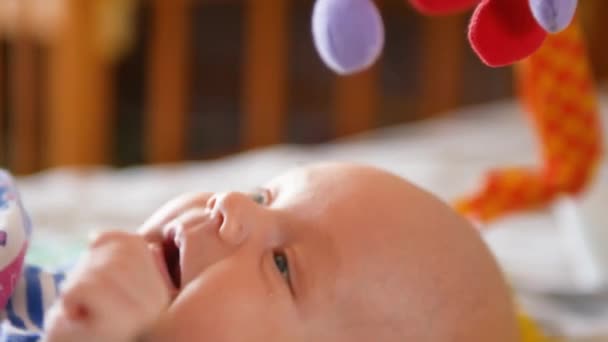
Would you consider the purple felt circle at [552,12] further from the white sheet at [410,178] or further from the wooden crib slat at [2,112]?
the wooden crib slat at [2,112]

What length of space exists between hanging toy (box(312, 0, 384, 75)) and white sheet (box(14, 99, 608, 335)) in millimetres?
419

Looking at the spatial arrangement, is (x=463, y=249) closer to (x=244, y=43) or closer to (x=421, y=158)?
(x=421, y=158)

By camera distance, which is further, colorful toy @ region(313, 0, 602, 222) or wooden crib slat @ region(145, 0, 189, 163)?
wooden crib slat @ region(145, 0, 189, 163)

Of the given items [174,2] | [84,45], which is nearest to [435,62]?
Answer: [174,2]

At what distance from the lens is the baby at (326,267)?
496mm

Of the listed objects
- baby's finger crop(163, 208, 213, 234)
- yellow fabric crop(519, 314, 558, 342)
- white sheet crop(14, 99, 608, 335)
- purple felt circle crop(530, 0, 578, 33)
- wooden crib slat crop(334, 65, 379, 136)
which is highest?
purple felt circle crop(530, 0, 578, 33)

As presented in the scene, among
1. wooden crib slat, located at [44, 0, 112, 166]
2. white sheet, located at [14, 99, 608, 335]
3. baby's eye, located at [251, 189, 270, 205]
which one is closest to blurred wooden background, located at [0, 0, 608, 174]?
wooden crib slat, located at [44, 0, 112, 166]

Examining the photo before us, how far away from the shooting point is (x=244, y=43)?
2.18 meters

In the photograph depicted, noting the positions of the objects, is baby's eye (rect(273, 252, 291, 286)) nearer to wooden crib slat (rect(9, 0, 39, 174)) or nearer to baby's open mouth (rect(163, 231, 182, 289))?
baby's open mouth (rect(163, 231, 182, 289))

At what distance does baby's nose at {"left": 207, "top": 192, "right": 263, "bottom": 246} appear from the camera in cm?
52

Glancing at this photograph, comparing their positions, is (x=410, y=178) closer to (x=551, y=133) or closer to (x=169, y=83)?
(x=551, y=133)

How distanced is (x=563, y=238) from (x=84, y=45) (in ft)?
3.13

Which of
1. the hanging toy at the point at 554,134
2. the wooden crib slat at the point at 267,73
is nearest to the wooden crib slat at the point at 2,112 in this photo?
the wooden crib slat at the point at 267,73

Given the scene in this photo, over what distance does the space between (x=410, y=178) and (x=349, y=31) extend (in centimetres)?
71
